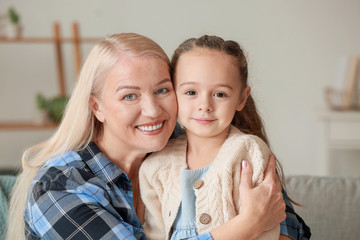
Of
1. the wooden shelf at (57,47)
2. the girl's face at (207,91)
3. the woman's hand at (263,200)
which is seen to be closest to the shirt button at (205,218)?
the woman's hand at (263,200)

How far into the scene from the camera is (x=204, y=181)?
57.0 inches

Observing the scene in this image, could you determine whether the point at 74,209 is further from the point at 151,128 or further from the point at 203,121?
the point at 203,121

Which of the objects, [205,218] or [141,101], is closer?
[205,218]

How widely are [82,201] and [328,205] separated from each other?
108cm

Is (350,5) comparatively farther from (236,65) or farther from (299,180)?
(236,65)

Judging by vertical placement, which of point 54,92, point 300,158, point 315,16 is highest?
point 315,16

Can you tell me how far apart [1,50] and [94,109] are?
287 cm

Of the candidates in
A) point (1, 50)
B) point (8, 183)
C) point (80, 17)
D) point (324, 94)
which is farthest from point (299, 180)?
point (1, 50)

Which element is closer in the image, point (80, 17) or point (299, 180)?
point (299, 180)

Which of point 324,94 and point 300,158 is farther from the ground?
point 324,94

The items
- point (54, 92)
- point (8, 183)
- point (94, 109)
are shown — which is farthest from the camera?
point (54, 92)

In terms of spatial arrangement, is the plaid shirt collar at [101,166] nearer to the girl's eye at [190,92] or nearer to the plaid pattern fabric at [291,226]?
the girl's eye at [190,92]

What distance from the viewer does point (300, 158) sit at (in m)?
4.18

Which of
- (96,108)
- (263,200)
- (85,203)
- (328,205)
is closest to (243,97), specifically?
(263,200)
